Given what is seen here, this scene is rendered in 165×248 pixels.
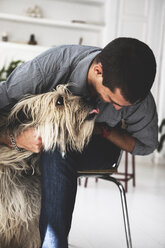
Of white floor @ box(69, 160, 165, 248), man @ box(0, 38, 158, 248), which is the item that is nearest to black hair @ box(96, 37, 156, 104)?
man @ box(0, 38, 158, 248)

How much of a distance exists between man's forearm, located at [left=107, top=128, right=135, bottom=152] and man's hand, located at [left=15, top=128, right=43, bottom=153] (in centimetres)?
34

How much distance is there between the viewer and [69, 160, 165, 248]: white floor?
6.19 feet

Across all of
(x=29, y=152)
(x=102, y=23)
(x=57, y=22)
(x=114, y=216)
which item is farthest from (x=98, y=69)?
(x=102, y=23)

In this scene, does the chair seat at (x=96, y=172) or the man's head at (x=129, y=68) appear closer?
the man's head at (x=129, y=68)

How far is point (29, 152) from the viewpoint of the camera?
1.35 m

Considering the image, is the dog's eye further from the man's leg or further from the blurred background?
the blurred background

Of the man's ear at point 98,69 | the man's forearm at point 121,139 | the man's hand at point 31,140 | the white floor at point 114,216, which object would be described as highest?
the man's ear at point 98,69

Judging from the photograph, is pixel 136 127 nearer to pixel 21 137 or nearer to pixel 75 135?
pixel 75 135

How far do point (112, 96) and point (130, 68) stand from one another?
6.0 inches

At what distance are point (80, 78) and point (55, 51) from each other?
18 centimetres

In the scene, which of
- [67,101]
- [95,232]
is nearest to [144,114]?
[67,101]

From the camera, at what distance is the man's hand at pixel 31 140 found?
1278 millimetres

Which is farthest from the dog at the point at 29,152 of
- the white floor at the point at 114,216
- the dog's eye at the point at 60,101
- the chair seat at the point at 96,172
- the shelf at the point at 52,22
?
the shelf at the point at 52,22

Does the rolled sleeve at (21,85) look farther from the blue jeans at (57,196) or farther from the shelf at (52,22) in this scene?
the shelf at (52,22)
